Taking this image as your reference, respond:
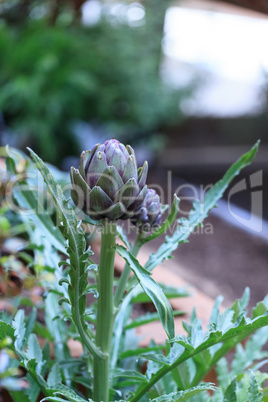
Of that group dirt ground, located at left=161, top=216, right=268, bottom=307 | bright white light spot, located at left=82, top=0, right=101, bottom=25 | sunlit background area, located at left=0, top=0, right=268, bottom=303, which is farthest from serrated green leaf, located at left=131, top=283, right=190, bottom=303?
bright white light spot, located at left=82, top=0, right=101, bottom=25

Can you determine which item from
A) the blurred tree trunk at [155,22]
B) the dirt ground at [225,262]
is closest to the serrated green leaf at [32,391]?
the dirt ground at [225,262]

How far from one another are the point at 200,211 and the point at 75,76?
1.63 meters

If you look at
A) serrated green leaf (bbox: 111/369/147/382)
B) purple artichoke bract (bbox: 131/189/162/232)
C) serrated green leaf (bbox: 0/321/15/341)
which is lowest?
serrated green leaf (bbox: 111/369/147/382)

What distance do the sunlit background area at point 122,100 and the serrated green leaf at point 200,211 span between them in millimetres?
1069

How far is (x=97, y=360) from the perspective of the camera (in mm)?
502

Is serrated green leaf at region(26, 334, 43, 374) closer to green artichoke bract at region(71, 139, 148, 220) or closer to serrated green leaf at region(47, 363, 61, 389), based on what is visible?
serrated green leaf at region(47, 363, 61, 389)

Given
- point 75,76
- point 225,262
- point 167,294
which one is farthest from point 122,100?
point 167,294

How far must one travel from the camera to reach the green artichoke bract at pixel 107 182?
0.41m

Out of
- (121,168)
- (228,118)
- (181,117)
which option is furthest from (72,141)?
(121,168)

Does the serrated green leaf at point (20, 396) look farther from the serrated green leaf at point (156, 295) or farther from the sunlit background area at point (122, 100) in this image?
the sunlit background area at point (122, 100)

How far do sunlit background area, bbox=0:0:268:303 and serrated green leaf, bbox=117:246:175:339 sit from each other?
1.23m

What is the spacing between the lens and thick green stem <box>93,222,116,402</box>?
462 millimetres

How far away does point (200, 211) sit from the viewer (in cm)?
58

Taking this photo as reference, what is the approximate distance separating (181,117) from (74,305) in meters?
2.11
